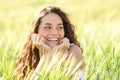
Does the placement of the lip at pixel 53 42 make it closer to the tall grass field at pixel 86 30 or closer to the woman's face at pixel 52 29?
the woman's face at pixel 52 29

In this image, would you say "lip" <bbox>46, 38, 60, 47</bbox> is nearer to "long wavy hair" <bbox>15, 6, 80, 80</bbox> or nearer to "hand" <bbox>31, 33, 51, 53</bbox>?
"hand" <bbox>31, 33, 51, 53</bbox>

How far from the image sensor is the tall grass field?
430cm

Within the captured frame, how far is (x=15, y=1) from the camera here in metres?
25.1

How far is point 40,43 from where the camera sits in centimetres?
445

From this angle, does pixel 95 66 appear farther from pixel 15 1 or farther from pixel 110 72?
pixel 15 1

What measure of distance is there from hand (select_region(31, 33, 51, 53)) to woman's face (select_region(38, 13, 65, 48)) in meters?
0.05

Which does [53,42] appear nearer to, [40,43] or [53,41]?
[53,41]

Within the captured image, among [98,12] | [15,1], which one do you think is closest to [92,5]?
[98,12]

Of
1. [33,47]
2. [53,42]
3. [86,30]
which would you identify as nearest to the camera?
[53,42]

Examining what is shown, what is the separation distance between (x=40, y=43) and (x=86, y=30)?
4306mm

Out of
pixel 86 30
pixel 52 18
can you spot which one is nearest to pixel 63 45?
pixel 52 18

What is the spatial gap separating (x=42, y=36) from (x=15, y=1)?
2064cm

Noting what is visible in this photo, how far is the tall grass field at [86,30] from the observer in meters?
4.30

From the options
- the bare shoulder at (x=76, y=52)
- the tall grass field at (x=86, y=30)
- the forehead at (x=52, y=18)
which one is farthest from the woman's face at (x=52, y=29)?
the tall grass field at (x=86, y=30)
